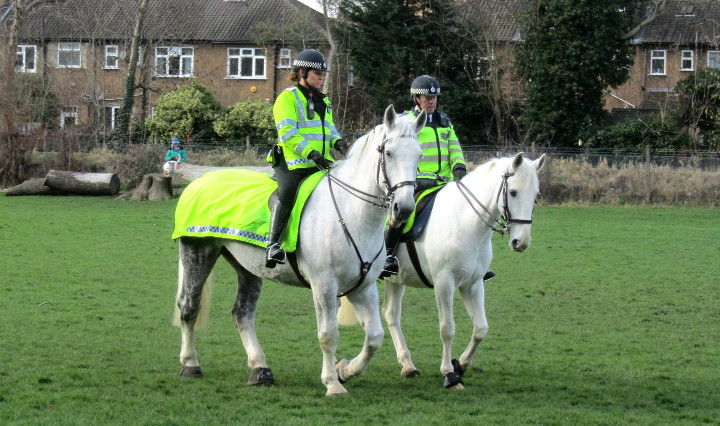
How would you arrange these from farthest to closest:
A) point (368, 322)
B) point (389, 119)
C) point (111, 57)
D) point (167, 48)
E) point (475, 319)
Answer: point (111, 57) < point (167, 48) < point (475, 319) < point (368, 322) < point (389, 119)

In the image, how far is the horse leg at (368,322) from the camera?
725cm

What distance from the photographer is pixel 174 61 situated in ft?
168

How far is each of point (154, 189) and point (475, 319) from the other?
73.8ft

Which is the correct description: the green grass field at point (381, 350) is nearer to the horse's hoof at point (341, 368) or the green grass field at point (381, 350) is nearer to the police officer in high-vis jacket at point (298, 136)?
the horse's hoof at point (341, 368)

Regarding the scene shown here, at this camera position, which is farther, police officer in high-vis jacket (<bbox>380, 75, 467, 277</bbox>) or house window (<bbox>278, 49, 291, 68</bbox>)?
house window (<bbox>278, 49, 291, 68</bbox>)

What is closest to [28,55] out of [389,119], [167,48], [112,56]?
[112,56]

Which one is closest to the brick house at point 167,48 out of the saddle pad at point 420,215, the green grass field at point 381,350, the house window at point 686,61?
the house window at point 686,61

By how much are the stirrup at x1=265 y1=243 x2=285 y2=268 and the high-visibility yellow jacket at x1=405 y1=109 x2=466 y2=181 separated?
234 cm

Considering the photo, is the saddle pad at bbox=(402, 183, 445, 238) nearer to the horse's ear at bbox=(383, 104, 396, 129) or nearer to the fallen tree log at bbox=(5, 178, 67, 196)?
the horse's ear at bbox=(383, 104, 396, 129)

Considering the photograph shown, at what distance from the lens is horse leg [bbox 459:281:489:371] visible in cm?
802

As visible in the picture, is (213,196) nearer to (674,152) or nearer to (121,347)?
(121,347)

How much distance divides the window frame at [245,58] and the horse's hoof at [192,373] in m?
44.8

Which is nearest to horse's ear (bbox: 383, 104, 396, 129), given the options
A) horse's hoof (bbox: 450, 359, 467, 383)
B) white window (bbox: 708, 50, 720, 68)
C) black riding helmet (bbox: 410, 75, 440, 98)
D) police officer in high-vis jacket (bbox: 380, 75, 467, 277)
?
police officer in high-vis jacket (bbox: 380, 75, 467, 277)

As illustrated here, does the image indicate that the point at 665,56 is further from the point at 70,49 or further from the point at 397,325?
the point at 397,325
